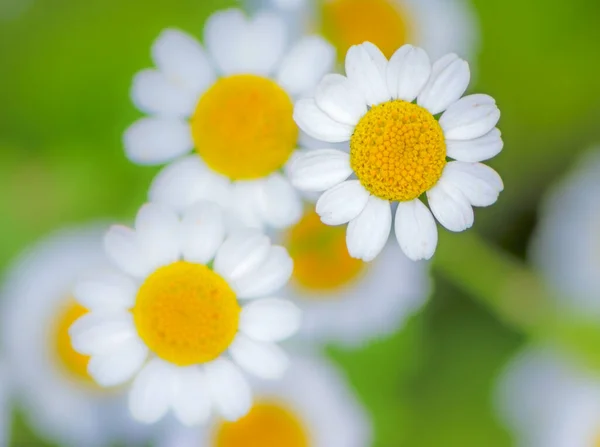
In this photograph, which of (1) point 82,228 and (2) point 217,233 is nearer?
(2) point 217,233

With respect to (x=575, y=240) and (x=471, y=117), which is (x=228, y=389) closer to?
(x=471, y=117)

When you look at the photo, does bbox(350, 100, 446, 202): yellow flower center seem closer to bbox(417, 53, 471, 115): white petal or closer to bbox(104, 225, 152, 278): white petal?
bbox(417, 53, 471, 115): white petal

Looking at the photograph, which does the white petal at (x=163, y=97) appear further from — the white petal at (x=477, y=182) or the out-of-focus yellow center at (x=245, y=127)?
the white petal at (x=477, y=182)

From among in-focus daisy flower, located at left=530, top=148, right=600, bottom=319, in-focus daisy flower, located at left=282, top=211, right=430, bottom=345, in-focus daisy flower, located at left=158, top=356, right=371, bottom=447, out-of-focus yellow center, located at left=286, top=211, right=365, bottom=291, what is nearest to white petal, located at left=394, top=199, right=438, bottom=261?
out-of-focus yellow center, located at left=286, top=211, right=365, bottom=291

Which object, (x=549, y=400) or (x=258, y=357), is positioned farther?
(x=549, y=400)

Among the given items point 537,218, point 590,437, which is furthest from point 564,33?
point 590,437

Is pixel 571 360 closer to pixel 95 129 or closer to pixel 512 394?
pixel 512 394

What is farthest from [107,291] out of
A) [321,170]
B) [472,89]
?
[472,89]

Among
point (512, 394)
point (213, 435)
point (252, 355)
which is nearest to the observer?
point (252, 355)
